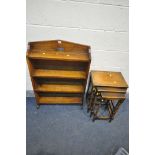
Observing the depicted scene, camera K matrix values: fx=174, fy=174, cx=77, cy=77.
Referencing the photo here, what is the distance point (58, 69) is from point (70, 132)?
0.91m

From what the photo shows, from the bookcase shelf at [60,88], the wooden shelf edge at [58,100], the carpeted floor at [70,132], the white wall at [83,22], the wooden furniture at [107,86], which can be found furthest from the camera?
the wooden shelf edge at [58,100]

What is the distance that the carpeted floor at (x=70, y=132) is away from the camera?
2.31m

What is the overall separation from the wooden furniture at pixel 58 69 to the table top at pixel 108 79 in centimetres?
14

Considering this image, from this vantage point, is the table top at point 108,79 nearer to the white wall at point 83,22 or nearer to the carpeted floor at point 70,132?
the white wall at point 83,22

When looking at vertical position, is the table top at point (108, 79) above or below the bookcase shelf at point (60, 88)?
above

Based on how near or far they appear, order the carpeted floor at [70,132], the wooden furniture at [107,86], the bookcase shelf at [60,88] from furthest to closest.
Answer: the bookcase shelf at [60,88] → the carpeted floor at [70,132] → the wooden furniture at [107,86]

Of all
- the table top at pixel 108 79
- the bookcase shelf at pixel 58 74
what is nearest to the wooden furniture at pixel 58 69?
the bookcase shelf at pixel 58 74

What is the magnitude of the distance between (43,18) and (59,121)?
1.43 meters

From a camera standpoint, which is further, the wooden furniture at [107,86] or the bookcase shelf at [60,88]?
the bookcase shelf at [60,88]

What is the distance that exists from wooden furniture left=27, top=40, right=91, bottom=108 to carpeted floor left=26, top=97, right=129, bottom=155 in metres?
0.16

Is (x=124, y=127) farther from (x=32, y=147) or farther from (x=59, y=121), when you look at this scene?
(x=32, y=147)

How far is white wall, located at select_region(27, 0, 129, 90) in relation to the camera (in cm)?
197

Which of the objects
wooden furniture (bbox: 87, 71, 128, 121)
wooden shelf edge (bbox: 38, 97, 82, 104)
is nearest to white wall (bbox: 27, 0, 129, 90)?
wooden furniture (bbox: 87, 71, 128, 121)
